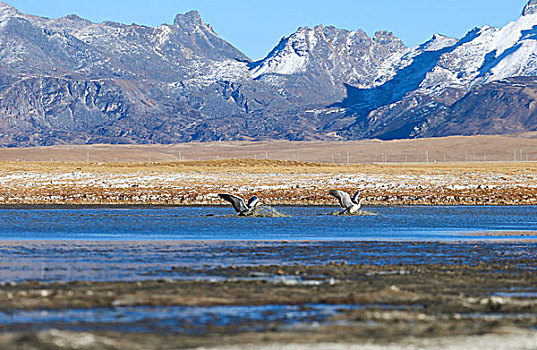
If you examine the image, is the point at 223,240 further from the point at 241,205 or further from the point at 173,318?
the point at 173,318

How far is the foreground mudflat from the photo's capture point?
39.1ft

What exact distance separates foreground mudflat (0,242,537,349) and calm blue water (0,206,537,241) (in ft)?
30.2

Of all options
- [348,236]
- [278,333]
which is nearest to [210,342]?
[278,333]

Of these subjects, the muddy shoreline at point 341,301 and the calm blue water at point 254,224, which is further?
the calm blue water at point 254,224

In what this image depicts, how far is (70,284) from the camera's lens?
17.0 m

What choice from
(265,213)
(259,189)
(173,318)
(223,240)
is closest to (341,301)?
(173,318)

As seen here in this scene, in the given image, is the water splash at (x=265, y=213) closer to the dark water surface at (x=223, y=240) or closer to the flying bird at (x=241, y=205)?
the flying bird at (x=241, y=205)

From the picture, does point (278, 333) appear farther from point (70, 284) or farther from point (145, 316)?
point (70, 284)

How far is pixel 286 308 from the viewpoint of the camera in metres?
14.5

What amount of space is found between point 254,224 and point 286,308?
20.9 meters

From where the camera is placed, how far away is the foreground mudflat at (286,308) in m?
11.9

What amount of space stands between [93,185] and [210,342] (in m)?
46.7

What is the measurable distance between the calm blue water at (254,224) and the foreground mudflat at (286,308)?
921 centimetres

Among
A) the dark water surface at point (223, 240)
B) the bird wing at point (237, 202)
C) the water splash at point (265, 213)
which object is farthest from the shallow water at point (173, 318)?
the water splash at point (265, 213)
